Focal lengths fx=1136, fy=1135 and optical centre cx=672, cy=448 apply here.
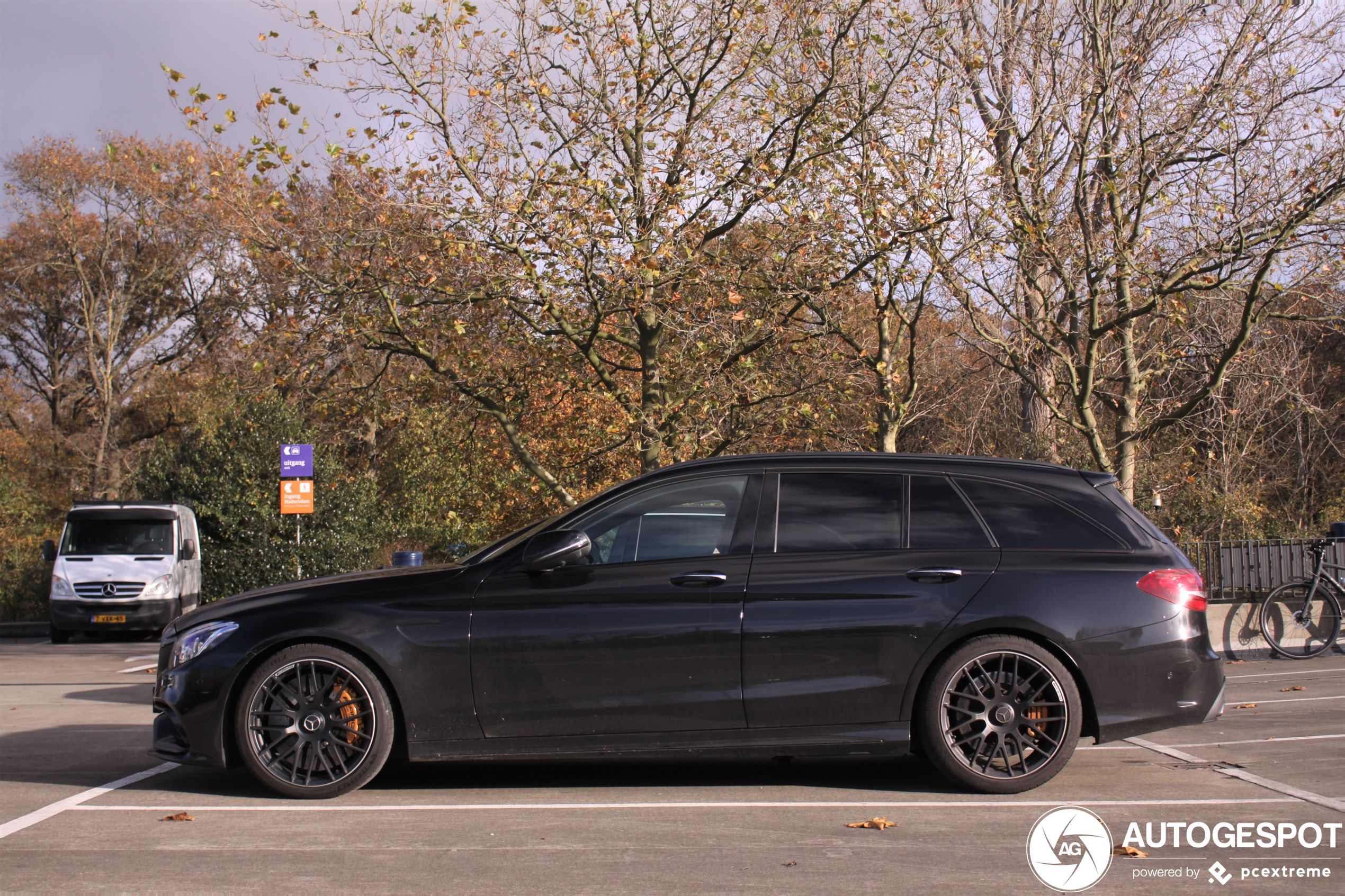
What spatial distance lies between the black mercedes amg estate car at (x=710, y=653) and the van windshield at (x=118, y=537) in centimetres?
1549

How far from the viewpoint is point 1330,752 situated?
665 cm

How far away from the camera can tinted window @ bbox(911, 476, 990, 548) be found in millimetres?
5797

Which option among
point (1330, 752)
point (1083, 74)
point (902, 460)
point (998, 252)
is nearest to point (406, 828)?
point (902, 460)

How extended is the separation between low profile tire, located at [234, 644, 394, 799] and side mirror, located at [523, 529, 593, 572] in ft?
3.22

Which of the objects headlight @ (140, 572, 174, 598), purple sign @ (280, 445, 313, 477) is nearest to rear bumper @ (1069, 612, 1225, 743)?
purple sign @ (280, 445, 313, 477)

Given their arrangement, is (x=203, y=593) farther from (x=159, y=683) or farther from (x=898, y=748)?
(x=898, y=748)

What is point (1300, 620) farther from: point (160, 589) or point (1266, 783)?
point (160, 589)

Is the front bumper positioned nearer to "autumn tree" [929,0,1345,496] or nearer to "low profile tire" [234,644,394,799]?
"low profile tire" [234,644,394,799]

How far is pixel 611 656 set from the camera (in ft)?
18.1

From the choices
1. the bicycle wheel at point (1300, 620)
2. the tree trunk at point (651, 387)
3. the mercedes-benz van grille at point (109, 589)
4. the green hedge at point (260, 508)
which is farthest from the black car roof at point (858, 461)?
the green hedge at point (260, 508)

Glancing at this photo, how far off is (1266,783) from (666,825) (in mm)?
3157

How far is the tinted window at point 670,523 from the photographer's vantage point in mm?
5699

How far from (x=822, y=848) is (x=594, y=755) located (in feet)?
4.38

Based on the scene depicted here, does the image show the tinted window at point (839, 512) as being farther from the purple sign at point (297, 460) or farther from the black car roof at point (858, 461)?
the purple sign at point (297, 460)
